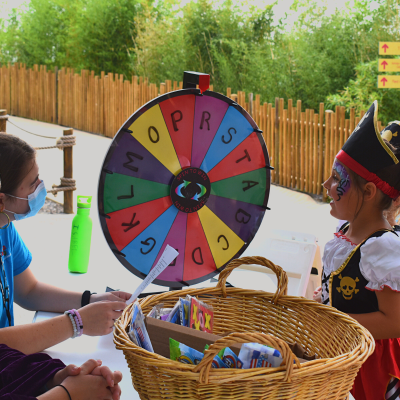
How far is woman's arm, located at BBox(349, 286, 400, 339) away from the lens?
145 centimetres

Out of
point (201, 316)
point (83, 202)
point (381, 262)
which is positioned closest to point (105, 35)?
point (83, 202)

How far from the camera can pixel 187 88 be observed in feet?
5.50

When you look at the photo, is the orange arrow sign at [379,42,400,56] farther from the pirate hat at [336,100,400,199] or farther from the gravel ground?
the pirate hat at [336,100,400,199]

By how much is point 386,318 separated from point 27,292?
123 cm

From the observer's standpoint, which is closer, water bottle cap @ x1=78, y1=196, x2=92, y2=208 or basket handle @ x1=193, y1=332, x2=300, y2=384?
basket handle @ x1=193, y1=332, x2=300, y2=384

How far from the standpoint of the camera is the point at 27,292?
A: 5.88 feet

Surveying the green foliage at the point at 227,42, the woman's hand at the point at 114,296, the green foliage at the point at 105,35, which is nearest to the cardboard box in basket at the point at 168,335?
the woman's hand at the point at 114,296

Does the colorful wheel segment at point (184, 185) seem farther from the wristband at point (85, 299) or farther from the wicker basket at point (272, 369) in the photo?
the wicker basket at point (272, 369)

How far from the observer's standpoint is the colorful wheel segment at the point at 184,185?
1.58 m

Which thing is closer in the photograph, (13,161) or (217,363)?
(217,363)

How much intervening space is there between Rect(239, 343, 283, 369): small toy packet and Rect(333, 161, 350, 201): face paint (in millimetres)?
798

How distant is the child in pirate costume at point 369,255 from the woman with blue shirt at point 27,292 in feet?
2.35

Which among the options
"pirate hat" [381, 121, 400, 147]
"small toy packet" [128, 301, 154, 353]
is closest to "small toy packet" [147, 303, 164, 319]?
"small toy packet" [128, 301, 154, 353]

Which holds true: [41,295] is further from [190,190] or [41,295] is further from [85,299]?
[190,190]
